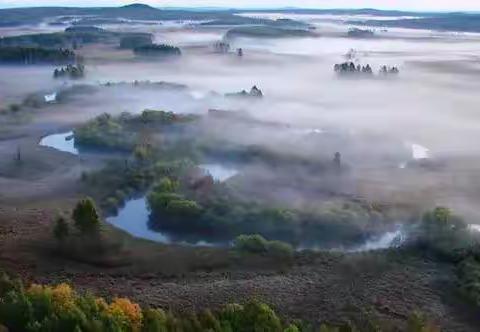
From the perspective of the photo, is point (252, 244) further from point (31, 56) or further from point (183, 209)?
point (31, 56)

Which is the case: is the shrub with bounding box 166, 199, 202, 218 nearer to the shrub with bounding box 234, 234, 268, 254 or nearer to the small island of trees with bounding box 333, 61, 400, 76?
the shrub with bounding box 234, 234, 268, 254

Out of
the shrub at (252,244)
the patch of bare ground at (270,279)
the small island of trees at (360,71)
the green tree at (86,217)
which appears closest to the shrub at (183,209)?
the patch of bare ground at (270,279)

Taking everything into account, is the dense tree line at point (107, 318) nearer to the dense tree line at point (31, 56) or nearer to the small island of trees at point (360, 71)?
the small island of trees at point (360, 71)

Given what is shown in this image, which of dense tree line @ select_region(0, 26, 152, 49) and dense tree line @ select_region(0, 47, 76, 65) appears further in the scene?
dense tree line @ select_region(0, 26, 152, 49)

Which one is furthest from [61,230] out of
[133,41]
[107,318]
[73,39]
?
[73,39]

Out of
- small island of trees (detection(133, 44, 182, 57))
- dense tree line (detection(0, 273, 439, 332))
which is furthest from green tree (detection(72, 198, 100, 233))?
small island of trees (detection(133, 44, 182, 57))

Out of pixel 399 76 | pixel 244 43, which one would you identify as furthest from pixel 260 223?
pixel 244 43
